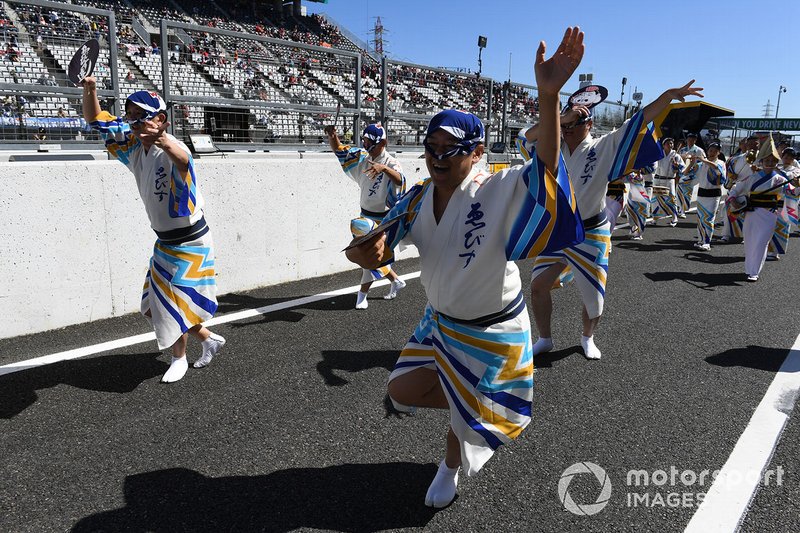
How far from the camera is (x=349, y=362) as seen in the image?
14.0 ft

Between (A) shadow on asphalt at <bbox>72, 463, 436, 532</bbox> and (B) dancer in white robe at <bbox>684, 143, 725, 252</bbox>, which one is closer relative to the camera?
(A) shadow on asphalt at <bbox>72, 463, 436, 532</bbox>

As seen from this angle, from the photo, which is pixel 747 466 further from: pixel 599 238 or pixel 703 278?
pixel 703 278

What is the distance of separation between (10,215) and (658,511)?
491cm

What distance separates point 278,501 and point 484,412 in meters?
1.08

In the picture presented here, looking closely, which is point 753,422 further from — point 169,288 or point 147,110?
point 147,110

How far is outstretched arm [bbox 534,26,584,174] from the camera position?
1.99m

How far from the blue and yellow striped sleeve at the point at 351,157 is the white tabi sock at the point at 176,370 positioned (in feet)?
9.15

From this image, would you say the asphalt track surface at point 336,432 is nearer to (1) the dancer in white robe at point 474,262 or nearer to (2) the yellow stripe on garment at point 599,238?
(1) the dancer in white robe at point 474,262

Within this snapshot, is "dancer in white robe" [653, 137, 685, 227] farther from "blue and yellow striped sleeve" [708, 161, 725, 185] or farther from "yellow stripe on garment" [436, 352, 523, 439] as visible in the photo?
"yellow stripe on garment" [436, 352, 523, 439]

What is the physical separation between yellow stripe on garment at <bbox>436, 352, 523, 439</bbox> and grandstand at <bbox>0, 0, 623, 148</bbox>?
463 centimetres

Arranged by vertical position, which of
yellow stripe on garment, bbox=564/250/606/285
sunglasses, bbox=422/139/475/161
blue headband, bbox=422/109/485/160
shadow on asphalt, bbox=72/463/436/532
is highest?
blue headband, bbox=422/109/485/160

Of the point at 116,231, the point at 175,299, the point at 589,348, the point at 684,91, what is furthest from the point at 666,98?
the point at 116,231

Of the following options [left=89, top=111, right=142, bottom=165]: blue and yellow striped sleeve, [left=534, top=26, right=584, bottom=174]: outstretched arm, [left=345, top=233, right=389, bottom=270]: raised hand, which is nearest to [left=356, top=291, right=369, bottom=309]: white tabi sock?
[left=89, top=111, right=142, bottom=165]: blue and yellow striped sleeve

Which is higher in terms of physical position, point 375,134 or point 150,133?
point 375,134
